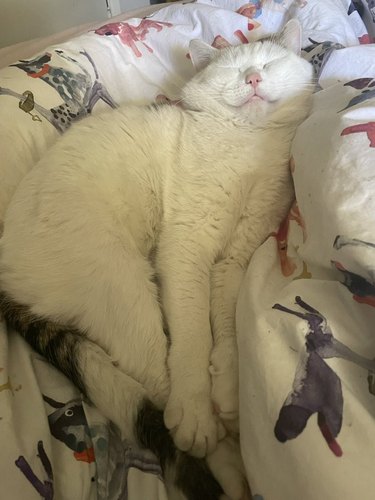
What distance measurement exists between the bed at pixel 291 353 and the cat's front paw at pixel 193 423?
7 centimetres

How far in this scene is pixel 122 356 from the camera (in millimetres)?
962

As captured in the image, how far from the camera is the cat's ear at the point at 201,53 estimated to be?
142cm

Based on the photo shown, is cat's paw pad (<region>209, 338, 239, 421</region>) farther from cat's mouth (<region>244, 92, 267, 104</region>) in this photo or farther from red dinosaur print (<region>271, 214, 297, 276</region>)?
cat's mouth (<region>244, 92, 267, 104</region>)

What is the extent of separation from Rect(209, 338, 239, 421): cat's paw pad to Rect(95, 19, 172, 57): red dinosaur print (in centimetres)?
113

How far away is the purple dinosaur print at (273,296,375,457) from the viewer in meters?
0.62

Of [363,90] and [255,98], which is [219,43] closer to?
[255,98]

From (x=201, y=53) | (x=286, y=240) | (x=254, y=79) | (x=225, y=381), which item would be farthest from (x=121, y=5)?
(x=225, y=381)

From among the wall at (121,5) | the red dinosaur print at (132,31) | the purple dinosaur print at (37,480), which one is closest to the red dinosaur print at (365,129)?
the purple dinosaur print at (37,480)

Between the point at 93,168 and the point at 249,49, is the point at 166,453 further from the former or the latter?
the point at 249,49

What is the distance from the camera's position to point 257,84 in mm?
1224

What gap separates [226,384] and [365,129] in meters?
0.55

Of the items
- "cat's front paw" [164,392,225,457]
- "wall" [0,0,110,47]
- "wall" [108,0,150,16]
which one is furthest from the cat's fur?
"wall" [108,0,150,16]

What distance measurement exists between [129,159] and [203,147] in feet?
0.65

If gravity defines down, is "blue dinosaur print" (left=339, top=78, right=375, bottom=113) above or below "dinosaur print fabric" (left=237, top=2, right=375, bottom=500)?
above
